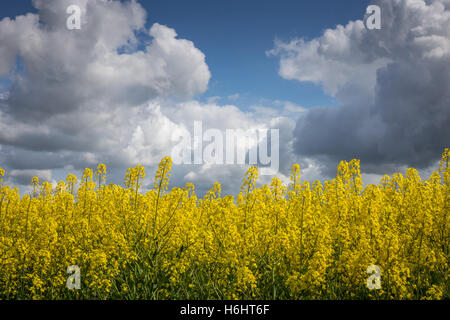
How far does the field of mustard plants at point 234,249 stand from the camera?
488 centimetres

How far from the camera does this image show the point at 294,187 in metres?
7.39

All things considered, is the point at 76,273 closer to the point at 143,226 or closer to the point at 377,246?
the point at 143,226

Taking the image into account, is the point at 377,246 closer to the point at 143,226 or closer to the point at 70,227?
the point at 143,226

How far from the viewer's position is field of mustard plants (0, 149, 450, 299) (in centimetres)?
488

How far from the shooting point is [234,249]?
5492 millimetres
